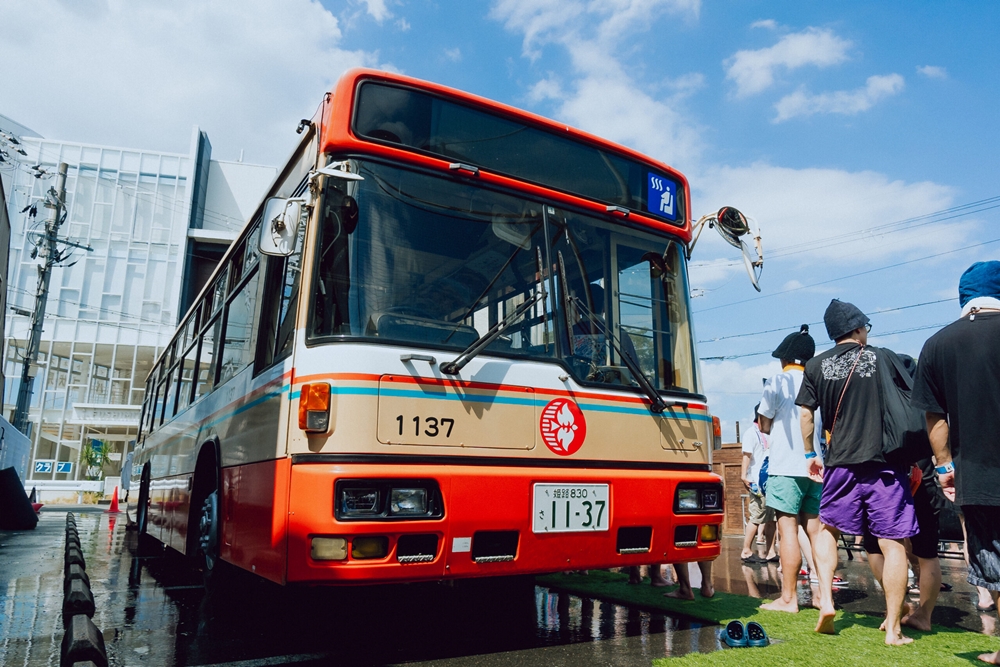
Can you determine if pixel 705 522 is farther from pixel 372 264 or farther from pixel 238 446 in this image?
pixel 238 446

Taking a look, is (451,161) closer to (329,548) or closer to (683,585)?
(329,548)

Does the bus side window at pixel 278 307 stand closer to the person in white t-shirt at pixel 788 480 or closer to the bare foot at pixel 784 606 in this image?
the person in white t-shirt at pixel 788 480

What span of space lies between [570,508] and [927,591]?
2442 mm

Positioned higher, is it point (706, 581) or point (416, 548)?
point (416, 548)

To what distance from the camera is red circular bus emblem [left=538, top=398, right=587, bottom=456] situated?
3.95 metres

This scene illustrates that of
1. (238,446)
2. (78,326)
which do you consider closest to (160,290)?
(78,326)

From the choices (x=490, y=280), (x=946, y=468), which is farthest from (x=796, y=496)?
(x=490, y=280)

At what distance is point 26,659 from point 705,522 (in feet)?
12.9

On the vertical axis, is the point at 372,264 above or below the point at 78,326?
below

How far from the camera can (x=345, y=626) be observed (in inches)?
193

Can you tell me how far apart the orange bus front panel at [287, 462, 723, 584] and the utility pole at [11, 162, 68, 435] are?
2377 cm

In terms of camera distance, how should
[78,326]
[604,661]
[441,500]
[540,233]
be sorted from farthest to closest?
[78,326], [540,233], [604,661], [441,500]

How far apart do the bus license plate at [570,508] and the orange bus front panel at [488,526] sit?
1cm

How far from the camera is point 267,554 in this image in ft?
11.7
